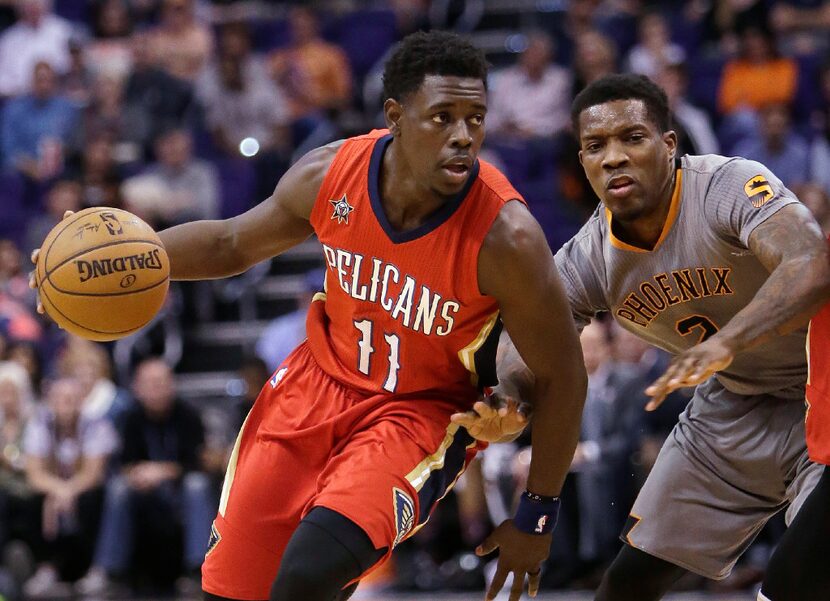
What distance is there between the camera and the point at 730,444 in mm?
4871

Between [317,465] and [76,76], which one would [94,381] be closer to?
[76,76]

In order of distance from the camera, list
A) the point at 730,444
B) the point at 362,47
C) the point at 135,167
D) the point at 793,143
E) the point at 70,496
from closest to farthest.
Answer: the point at 730,444, the point at 70,496, the point at 793,143, the point at 135,167, the point at 362,47

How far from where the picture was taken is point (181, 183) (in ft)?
37.7

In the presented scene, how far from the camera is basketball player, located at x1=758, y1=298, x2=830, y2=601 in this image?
158 inches

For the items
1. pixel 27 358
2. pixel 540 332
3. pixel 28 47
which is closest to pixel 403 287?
pixel 540 332

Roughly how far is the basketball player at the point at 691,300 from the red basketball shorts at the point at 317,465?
2.61 feet

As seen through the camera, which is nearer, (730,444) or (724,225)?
(724,225)

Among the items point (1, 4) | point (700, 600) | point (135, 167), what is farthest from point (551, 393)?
point (1, 4)

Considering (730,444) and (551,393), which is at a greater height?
(551,393)

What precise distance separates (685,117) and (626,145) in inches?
239

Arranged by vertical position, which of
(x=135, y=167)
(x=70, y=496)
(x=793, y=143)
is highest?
(x=793, y=143)

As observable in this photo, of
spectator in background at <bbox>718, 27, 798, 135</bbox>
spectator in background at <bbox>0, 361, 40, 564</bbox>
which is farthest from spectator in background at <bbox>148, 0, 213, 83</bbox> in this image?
spectator in background at <bbox>718, 27, 798, 135</bbox>

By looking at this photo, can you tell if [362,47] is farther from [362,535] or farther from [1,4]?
[362,535]

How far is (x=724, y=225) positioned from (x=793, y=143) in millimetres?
6079
